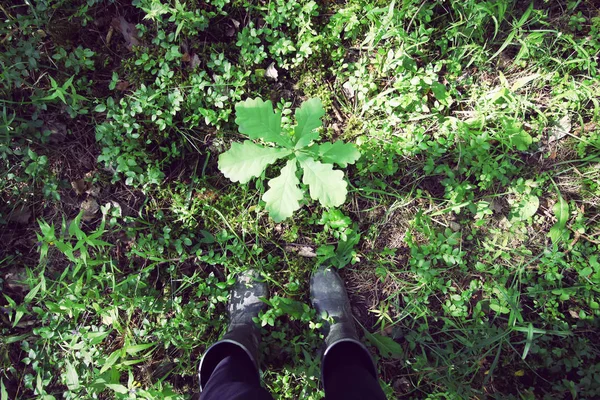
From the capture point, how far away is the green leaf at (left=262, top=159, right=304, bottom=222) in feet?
7.02

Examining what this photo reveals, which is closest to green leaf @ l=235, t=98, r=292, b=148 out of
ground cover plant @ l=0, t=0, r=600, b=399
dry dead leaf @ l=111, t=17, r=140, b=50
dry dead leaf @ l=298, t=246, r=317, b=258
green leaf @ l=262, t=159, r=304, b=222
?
green leaf @ l=262, t=159, r=304, b=222

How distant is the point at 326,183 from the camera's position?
6.91ft

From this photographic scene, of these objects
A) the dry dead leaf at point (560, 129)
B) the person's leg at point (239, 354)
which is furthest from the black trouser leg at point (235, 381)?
the dry dead leaf at point (560, 129)

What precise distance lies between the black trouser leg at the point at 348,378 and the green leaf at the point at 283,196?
38.4 inches

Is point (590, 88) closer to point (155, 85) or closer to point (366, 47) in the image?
point (366, 47)

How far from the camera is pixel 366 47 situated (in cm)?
277

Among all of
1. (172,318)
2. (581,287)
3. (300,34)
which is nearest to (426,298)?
(581,287)

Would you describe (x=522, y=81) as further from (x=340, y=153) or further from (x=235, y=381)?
(x=235, y=381)

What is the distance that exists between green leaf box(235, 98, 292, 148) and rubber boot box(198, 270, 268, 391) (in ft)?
3.48

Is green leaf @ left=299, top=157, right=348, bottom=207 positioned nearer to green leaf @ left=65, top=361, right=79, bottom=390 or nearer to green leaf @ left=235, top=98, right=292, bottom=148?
green leaf @ left=235, top=98, right=292, bottom=148

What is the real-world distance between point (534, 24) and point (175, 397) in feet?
12.0

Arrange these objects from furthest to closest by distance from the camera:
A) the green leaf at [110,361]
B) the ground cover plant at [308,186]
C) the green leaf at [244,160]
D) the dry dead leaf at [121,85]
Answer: the dry dead leaf at [121,85] → the ground cover plant at [308,186] → the green leaf at [110,361] → the green leaf at [244,160]

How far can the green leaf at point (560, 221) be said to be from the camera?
2.67 meters

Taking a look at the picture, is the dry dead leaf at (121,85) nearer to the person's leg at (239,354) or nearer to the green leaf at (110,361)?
the person's leg at (239,354)
